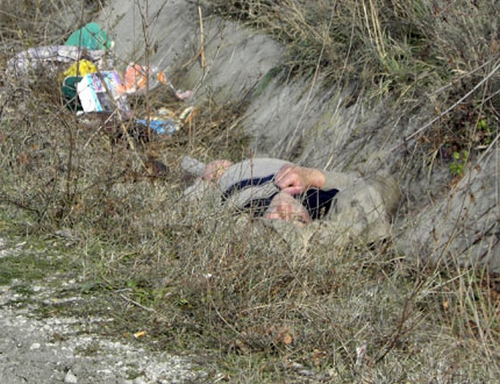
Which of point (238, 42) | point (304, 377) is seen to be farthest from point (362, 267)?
point (238, 42)

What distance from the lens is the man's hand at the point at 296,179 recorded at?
4.75m

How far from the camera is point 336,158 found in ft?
19.5

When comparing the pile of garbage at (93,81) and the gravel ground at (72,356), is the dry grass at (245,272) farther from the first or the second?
the pile of garbage at (93,81)

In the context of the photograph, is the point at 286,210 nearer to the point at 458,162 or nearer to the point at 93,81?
the point at 458,162

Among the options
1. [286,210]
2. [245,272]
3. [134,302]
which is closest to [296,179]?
[286,210]

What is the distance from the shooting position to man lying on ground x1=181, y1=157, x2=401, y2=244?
408 centimetres

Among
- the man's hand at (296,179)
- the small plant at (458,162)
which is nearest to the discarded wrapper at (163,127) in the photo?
the man's hand at (296,179)

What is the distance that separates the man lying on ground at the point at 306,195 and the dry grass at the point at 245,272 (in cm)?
15

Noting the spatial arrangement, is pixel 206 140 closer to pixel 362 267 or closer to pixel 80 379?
pixel 362 267

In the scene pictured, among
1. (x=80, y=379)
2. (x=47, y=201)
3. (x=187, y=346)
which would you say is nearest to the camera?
(x=80, y=379)

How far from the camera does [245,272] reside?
3.31 m

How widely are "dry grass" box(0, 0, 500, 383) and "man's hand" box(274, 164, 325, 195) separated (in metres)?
0.62

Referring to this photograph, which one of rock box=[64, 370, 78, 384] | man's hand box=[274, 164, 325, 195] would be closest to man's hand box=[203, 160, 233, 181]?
→ man's hand box=[274, 164, 325, 195]

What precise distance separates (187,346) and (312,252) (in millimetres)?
850
